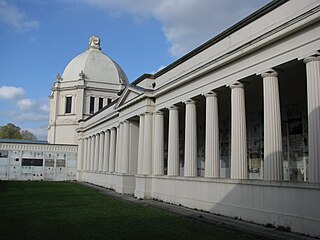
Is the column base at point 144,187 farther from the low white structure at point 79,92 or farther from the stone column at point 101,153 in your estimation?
the low white structure at point 79,92

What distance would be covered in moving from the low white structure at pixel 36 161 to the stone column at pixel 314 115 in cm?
4270

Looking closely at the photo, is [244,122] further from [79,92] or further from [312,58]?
[79,92]

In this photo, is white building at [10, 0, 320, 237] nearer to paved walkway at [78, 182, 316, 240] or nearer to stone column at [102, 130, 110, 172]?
paved walkway at [78, 182, 316, 240]

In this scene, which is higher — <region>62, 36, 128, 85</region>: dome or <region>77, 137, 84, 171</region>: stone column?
<region>62, 36, 128, 85</region>: dome

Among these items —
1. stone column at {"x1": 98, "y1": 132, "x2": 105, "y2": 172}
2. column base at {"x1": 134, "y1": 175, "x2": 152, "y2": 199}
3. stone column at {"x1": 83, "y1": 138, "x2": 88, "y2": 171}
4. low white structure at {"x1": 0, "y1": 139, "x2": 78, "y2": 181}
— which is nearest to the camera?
column base at {"x1": 134, "y1": 175, "x2": 152, "y2": 199}

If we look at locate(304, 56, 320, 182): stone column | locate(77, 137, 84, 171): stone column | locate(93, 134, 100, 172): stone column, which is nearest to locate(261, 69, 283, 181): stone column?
locate(304, 56, 320, 182): stone column

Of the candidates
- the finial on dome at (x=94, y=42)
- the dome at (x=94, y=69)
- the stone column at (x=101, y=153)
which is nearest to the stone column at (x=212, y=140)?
the stone column at (x=101, y=153)

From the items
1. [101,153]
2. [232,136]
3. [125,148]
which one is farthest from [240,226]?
[101,153]

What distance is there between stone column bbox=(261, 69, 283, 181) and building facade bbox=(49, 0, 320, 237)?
4 cm

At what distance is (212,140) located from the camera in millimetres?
18922

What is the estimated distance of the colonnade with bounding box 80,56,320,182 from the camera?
12.8 meters

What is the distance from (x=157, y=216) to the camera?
16.5 m

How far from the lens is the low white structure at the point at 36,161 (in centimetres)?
4844

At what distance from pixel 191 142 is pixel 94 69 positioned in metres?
41.8
